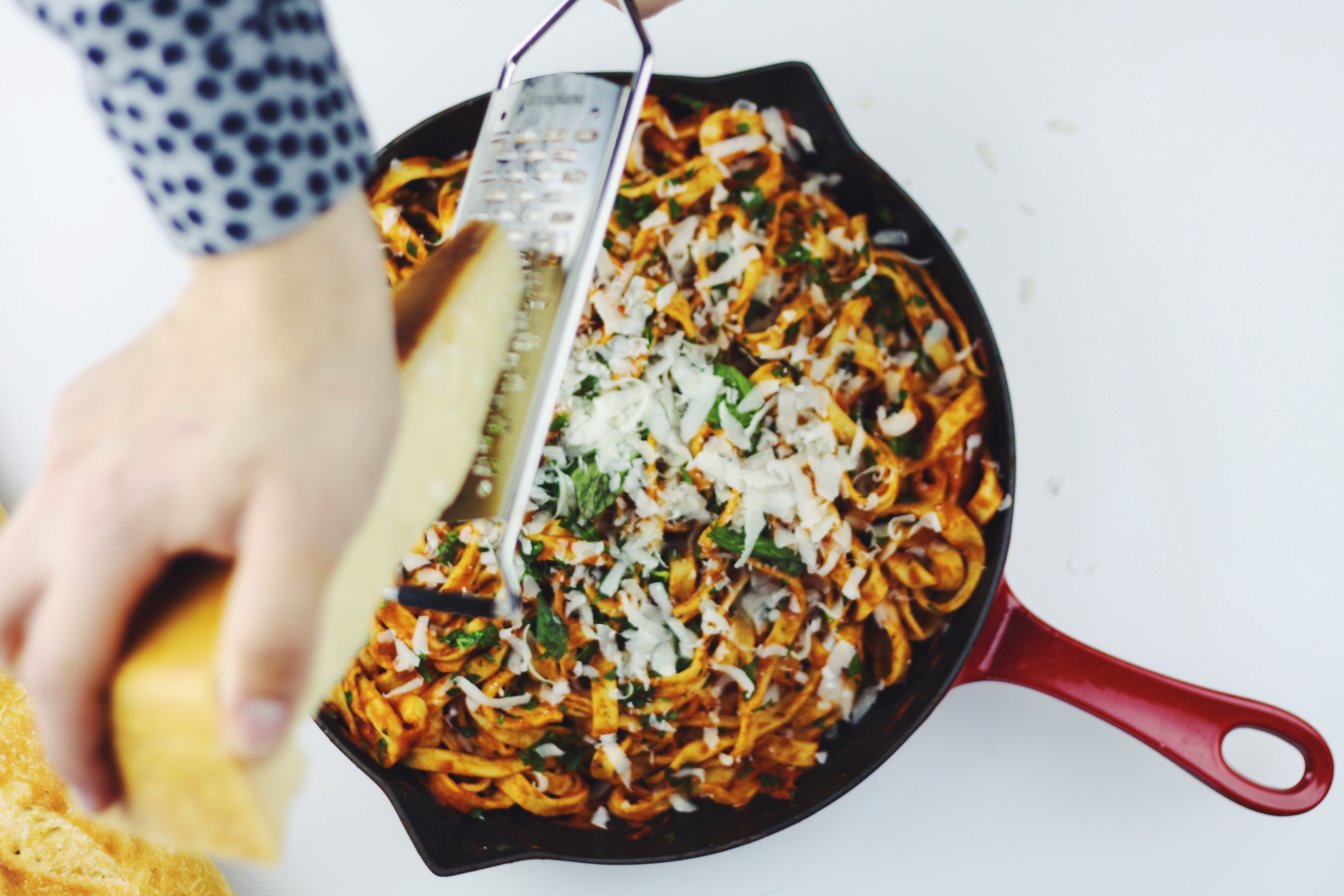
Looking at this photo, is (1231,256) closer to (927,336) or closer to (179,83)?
(927,336)

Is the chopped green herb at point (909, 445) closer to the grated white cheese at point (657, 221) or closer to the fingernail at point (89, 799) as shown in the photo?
the grated white cheese at point (657, 221)

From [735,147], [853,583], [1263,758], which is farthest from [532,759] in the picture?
[1263,758]

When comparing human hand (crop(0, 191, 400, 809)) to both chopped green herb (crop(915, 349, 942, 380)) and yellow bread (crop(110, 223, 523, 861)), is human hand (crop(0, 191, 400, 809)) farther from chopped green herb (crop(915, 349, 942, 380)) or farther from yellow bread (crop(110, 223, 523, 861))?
chopped green herb (crop(915, 349, 942, 380))

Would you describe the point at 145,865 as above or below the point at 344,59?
below

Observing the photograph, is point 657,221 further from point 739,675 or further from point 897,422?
point 739,675

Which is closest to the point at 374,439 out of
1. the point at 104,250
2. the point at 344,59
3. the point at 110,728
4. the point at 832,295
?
the point at 110,728

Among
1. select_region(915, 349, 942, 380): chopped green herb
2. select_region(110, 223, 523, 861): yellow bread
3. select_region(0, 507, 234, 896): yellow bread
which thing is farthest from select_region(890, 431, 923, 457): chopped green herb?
select_region(0, 507, 234, 896): yellow bread
